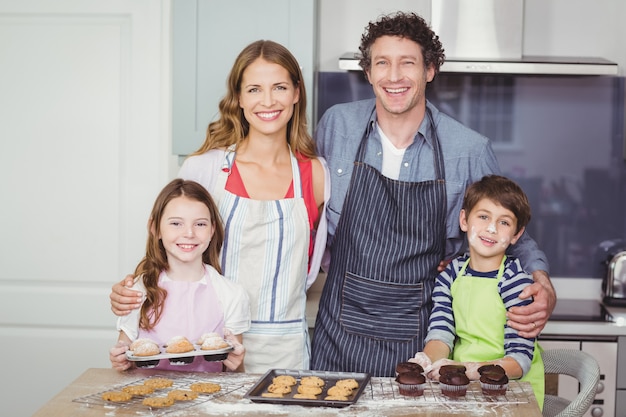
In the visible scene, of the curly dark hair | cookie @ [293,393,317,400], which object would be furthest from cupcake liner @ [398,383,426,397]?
the curly dark hair

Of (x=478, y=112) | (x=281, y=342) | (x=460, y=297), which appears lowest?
(x=281, y=342)

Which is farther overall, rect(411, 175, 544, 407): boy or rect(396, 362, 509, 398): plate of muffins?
rect(411, 175, 544, 407): boy

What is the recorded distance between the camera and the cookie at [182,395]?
1.88 metres

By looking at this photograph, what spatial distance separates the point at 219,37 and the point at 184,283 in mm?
1136

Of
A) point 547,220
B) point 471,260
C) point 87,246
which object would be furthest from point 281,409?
point 547,220

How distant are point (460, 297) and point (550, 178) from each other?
1373 millimetres

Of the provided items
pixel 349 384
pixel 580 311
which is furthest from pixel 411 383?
pixel 580 311

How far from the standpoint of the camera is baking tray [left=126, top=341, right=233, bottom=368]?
80.7 inches

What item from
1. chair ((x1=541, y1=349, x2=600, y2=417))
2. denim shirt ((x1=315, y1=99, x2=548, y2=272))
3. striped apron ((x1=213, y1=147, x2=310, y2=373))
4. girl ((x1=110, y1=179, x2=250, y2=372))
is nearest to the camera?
chair ((x1=541, y1=349, x2=600, y2=417))

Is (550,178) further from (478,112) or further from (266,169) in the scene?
(266,169)

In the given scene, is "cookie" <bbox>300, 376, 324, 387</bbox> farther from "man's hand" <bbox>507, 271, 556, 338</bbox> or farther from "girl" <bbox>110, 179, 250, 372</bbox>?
"man's hand" <bbox>507, 271, 556, 338</bbox>

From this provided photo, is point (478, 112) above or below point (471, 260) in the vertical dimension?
above

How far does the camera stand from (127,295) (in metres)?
2.29

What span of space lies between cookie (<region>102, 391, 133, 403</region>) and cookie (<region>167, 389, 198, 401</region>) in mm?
90
